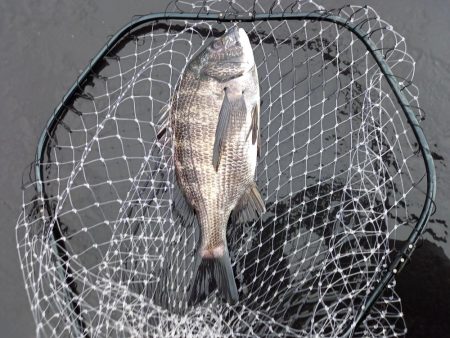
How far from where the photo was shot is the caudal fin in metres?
2.01

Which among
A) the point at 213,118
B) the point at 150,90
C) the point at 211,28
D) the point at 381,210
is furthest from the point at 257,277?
the point at 211,28

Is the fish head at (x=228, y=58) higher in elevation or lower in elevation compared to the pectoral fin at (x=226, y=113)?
higher

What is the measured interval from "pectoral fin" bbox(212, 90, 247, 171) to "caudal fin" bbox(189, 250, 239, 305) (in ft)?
1.47

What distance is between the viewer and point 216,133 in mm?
1897

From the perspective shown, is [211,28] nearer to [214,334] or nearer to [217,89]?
[217,89]

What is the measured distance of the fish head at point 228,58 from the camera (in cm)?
191

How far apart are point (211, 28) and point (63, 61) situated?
0.76m

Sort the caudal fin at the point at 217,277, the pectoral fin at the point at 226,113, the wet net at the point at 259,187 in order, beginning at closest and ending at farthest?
1. the pectoral fin at the point at 226,113
2. the caudal fin at the point at 217,277
3. the wet net at the point at 259,187

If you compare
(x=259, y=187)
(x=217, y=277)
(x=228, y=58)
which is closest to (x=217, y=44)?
(x=228, y=58)

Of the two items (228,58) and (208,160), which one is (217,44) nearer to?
(228,58)

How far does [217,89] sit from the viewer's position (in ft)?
6.28

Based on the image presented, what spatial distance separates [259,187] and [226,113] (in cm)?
51

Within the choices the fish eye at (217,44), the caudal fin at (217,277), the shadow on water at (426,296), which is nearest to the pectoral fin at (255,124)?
the fish eye at (217,44)

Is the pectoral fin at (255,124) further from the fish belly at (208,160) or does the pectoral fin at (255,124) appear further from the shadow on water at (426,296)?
the shadow on water at (426,296)
